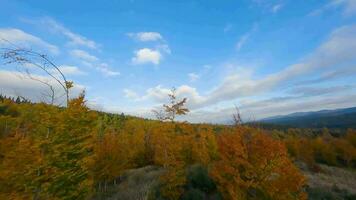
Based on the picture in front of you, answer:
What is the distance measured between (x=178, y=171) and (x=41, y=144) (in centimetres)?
1090

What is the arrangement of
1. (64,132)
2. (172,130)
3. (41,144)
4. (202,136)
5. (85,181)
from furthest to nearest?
(202,136), (172,130), (85,181), (64,132), (41,144)

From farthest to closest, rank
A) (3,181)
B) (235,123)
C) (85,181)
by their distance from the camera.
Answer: (235,123)
(85,181)
(3,181)

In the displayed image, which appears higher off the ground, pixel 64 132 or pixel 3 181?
pixel 64 132

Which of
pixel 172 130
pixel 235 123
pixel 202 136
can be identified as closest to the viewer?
pixel 235 123

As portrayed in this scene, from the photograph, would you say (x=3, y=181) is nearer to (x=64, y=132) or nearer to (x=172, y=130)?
(x=64, y=132)

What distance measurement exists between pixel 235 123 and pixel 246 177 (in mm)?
3829

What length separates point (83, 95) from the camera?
64.2 ft

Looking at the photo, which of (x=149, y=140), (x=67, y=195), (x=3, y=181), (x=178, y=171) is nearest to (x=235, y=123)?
(x=178, y=171)

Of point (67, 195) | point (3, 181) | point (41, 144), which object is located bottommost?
point (67, 195)

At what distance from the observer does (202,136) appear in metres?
37.1

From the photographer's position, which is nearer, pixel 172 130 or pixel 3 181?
pixel 3 181

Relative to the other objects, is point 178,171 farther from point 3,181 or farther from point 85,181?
point 3,181

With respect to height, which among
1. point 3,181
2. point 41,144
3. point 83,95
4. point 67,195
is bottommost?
point 67,195

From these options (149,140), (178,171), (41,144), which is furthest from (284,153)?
(149,140)
